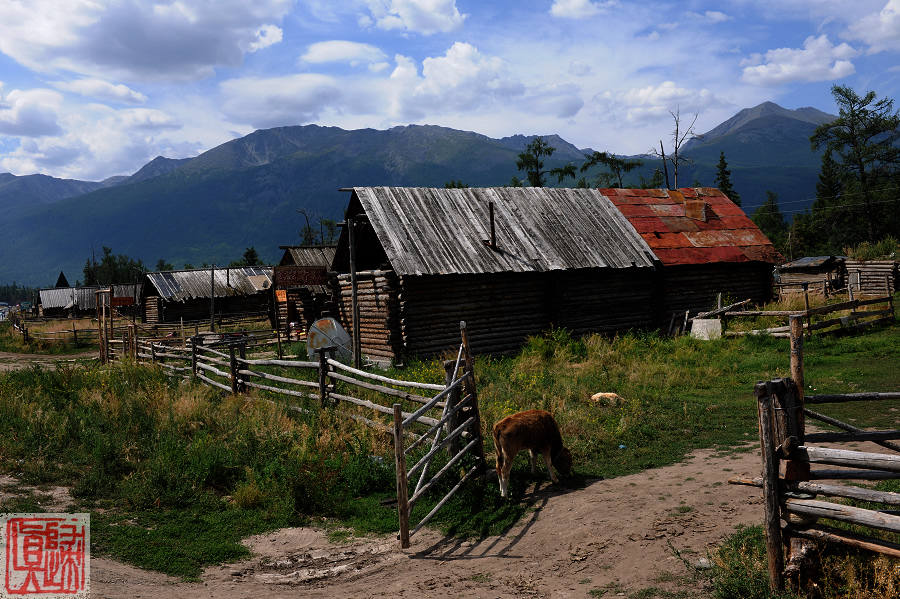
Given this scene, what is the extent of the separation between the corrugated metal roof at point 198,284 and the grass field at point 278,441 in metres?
31.1

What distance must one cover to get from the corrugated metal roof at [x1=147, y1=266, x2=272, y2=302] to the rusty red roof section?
98.2 feet

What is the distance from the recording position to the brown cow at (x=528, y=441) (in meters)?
7.50

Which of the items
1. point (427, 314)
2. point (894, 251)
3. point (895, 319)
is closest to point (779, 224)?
point (894, 251)

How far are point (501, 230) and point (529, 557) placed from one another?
1501 centimetres

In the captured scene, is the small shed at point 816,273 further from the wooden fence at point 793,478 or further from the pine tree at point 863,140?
the wooden fence at point 793,478

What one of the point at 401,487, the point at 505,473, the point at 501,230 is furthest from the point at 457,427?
the point at 501,230

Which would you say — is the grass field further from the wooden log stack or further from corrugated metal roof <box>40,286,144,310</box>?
corrugated metal roof <box>40,286,144,310</box>

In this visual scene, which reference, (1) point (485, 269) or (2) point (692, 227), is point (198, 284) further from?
(2) point (692, 227)

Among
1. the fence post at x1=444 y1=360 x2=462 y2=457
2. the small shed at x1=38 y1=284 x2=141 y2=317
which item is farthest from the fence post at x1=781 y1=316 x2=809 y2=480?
the small shed at x1=38 y1=284 x2=141 y2=317

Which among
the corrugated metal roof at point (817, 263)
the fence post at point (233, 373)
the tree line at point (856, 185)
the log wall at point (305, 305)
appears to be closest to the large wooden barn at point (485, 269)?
the fence post at point (233, 373)

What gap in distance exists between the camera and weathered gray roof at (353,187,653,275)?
17969 mm

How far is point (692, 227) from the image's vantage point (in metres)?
23.2

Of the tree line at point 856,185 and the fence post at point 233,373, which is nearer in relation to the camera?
the fence post at point 233,373

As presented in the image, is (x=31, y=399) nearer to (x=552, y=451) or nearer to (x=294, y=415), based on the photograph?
(x=294, y=415)
